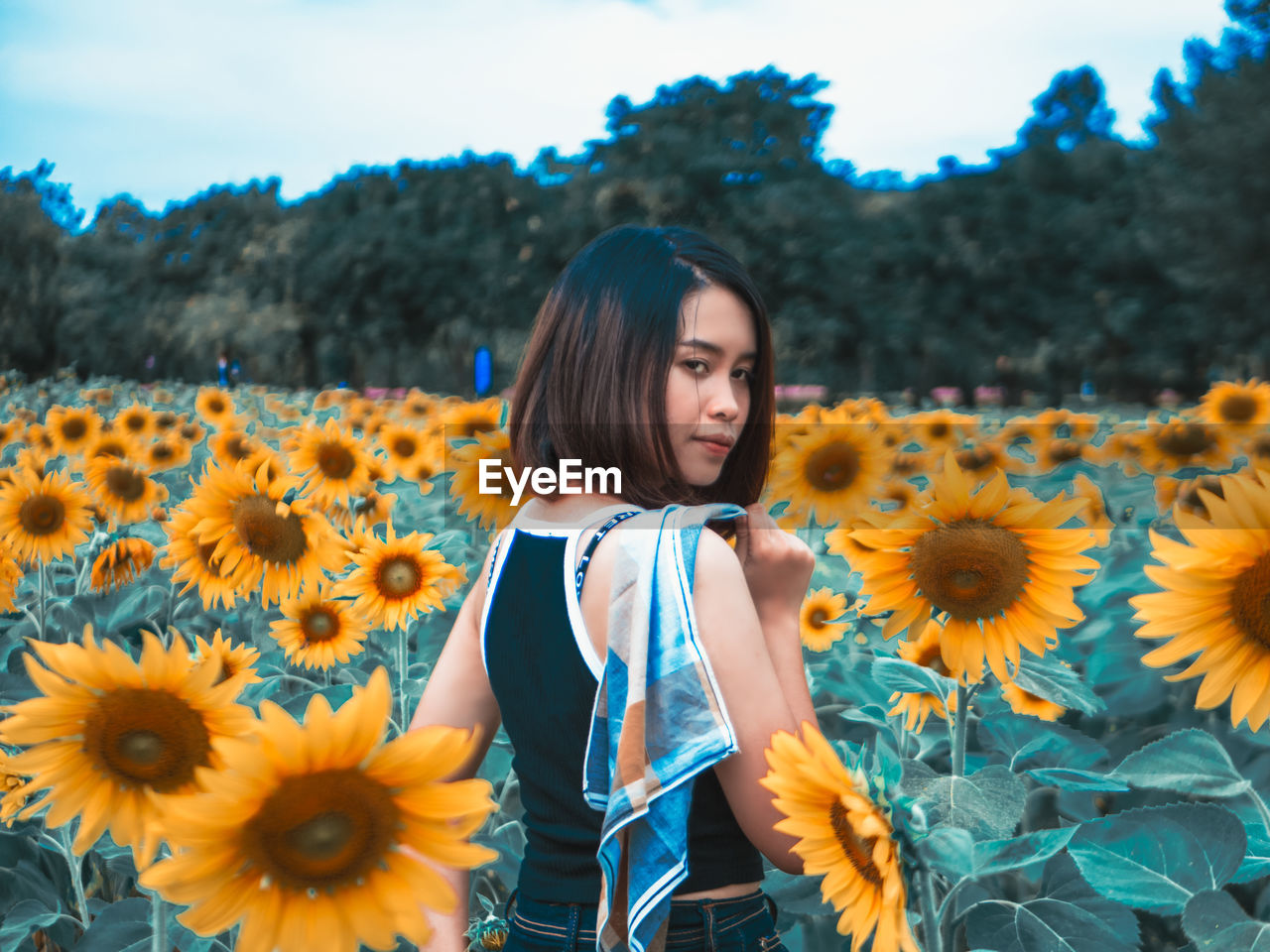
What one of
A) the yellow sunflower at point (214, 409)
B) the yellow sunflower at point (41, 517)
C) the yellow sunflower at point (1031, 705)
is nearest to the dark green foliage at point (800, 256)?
the yellow sunflower at point (214, 409)

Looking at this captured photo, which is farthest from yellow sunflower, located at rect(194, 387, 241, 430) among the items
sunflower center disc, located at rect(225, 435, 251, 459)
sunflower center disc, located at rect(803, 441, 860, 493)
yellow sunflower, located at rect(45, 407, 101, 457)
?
sunflower center disc, located at rect(803, 441, 860, 493)

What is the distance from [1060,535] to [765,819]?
1.82 feet

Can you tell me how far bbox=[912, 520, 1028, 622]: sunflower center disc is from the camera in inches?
56.0

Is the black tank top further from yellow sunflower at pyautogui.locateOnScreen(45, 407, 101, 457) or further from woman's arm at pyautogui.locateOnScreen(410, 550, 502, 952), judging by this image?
yellow sunflower at pyautogui.locateOnScreen(45, 407, 101, 457)

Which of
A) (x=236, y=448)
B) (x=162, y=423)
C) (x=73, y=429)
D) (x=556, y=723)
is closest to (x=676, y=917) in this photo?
(x=556, y=723)

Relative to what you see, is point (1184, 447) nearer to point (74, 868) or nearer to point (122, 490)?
point (74, 868)

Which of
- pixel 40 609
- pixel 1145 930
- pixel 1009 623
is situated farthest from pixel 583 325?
pixel 40 609

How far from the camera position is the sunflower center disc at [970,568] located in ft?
4.67

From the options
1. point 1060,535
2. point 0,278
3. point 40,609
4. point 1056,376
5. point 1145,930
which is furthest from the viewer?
point 1056,376

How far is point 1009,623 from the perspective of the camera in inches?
56.4

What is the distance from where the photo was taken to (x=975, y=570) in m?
1.43

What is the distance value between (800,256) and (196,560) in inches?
971

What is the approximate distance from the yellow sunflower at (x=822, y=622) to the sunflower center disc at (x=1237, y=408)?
2056mm

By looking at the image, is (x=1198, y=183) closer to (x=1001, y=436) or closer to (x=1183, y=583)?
(x=1001, y=436)
